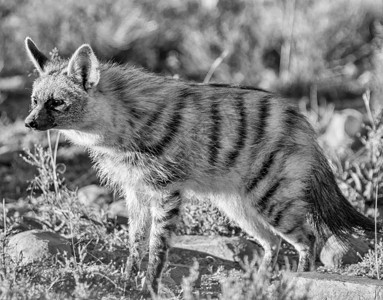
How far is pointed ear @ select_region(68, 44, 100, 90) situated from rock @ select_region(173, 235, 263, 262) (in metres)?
1.30

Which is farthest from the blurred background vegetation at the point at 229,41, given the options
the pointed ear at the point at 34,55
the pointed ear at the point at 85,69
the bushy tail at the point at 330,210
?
the pointed ear at the point at 85,69

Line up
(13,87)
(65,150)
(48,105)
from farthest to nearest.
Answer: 1. (13,87)
2. (65,150)
3. (48,105)

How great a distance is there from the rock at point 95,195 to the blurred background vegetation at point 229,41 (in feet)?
8.03

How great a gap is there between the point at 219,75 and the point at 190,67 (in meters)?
0.37

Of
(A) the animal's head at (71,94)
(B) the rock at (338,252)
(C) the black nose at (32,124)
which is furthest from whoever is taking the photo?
(B) the rock at (338,252)

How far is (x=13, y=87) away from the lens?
30.3 feet

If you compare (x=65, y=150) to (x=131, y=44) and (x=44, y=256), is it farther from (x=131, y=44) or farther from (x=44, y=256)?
(x=44, y=256)

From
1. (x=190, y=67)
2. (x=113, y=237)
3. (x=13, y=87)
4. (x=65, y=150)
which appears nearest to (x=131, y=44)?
(x=190, y=67)

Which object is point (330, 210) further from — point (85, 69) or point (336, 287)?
point (85, 69)

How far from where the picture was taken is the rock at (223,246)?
5.62 metres

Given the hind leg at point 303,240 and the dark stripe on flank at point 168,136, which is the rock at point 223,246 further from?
the dark stripe on flank at point 168,136

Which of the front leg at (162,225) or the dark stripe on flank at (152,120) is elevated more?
the dark stripe on flank at (152,120)

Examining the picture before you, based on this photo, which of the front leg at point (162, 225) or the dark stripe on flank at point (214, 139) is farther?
the dark stripe on flank at point (214, 139)

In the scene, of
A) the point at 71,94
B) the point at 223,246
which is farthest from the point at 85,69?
the point at 223,246
